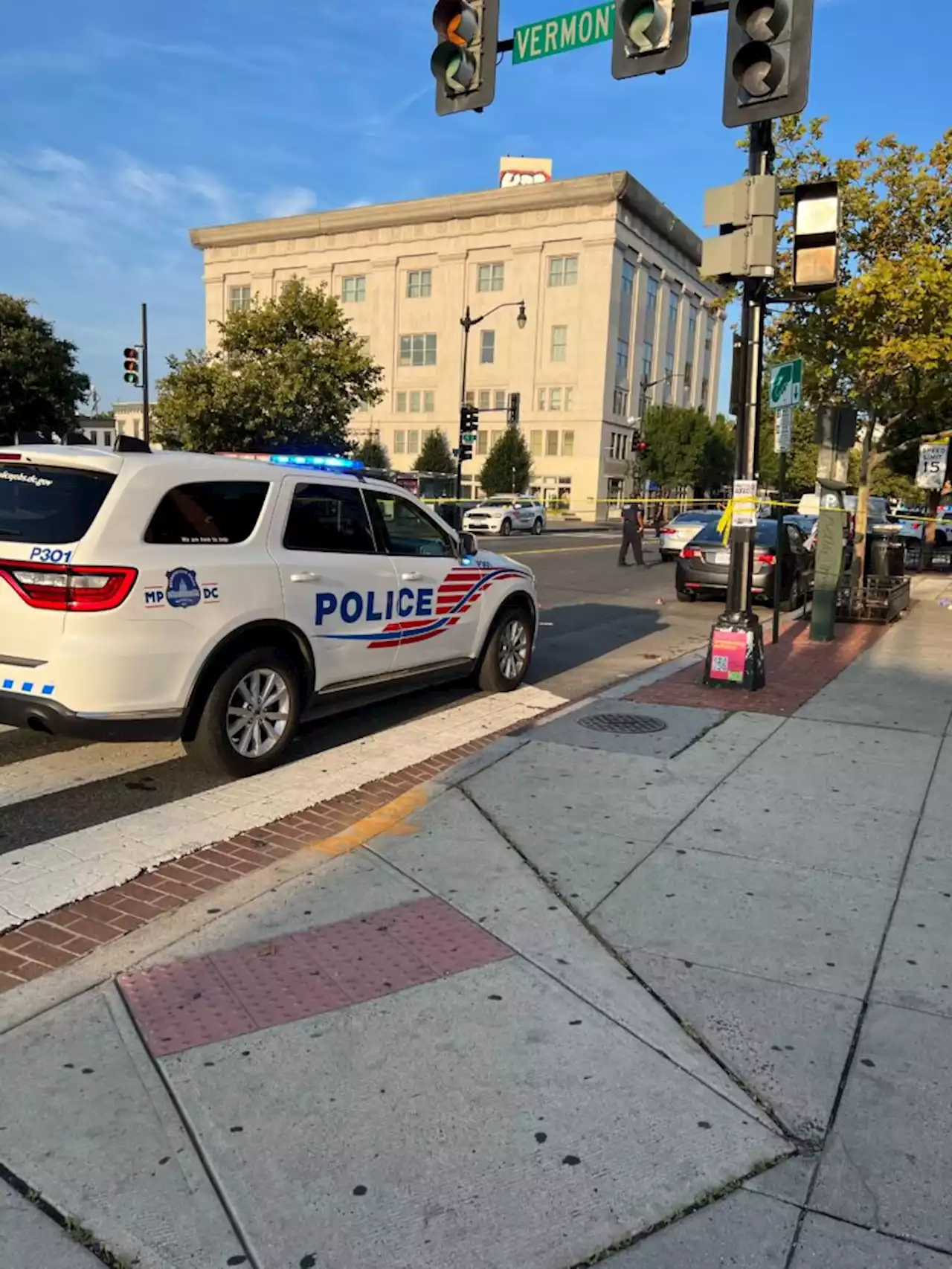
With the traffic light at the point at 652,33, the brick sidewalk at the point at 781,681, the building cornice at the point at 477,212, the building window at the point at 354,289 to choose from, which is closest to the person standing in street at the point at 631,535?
the brick sidewalk at the point at 781,681

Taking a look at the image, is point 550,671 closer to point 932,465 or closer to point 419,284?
point 932,465

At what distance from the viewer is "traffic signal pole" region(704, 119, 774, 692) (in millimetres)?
7816

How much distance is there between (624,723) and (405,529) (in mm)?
2093

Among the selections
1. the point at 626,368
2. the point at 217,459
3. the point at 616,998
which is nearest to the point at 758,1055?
the point at 616,998

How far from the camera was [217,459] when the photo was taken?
221 inches

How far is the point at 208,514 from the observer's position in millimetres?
5402

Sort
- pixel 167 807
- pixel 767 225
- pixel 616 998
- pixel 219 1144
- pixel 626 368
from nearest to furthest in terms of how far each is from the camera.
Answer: pixel 219 1144 → pixel 616 998 → pixel 167 807 → pixel 767 225 → pixel 626 368

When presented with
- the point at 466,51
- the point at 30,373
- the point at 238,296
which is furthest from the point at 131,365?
the point at 238,296

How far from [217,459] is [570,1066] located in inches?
156

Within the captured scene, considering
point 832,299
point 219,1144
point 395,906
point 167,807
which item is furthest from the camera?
point 832,299

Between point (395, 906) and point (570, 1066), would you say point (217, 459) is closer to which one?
point (395, 906)

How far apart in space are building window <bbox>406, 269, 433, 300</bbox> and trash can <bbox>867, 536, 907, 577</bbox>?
63.9 metres

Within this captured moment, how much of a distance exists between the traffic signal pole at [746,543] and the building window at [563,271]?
64.0 metres

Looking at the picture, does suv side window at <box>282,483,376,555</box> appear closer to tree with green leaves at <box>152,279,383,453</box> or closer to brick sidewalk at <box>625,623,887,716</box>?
brick sidewalk at <box>625,623,887,716</box>
